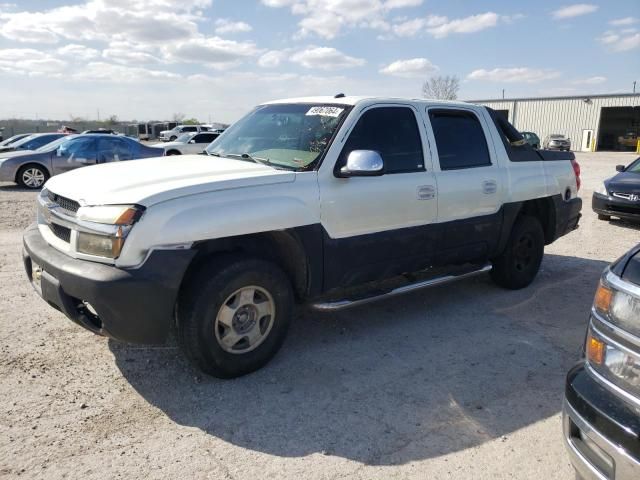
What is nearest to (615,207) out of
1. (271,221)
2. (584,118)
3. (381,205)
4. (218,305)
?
(381,205)

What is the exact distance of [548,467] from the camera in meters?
2.77

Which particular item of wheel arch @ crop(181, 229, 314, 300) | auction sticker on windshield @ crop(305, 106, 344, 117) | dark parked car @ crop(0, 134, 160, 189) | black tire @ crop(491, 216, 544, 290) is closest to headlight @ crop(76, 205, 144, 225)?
wheel arch @ crop(181, 229, 314, 300)

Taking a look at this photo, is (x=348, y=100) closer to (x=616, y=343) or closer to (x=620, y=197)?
(x=616, y=343)

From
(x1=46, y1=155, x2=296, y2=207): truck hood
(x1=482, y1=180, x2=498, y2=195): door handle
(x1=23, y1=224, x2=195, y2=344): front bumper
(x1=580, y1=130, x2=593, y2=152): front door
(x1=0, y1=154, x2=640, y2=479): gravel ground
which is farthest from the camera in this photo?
(x1=580, y1=130, x2=593, y2=152): front door

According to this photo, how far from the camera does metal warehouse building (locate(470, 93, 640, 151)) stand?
43738 millimetres

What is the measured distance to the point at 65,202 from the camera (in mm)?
3488

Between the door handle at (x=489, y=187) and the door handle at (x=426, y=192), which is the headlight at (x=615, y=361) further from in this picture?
the door handle at (x=489, y=187)

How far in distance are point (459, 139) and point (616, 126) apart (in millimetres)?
53108

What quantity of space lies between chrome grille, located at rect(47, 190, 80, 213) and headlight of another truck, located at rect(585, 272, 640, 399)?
305cm

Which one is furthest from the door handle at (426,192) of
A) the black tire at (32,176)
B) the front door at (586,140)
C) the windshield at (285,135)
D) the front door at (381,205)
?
the front door at (586,140)

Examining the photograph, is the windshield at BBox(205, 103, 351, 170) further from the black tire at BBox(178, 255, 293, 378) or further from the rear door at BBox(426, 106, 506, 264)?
the rear door at BBox(426, 106, 506, 264)

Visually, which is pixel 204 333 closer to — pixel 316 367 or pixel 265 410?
pixel 265 410

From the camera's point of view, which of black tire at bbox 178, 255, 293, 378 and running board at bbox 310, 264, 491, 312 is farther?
running board at bbox 310, 264, 491, 312

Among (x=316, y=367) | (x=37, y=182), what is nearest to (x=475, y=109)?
(x=316, y=367)
